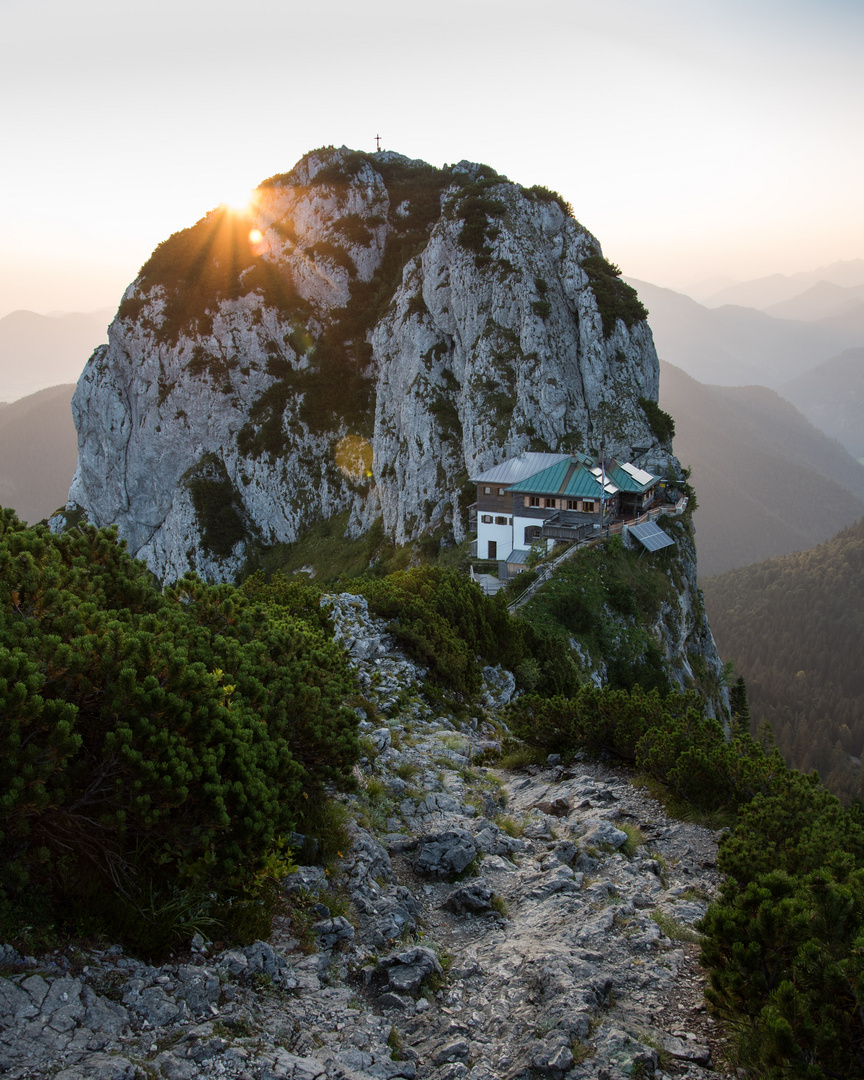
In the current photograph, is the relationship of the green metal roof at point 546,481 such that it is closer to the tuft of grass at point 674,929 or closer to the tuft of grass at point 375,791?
the tuft of grass at point 375,791

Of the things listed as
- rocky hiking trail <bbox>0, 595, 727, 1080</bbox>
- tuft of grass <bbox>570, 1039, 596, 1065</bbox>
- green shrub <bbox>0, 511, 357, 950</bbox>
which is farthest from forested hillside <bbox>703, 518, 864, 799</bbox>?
green shrub <bbox>0, 511, 357, 950</bbox>

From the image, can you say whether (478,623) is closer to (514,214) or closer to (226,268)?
(514,214)

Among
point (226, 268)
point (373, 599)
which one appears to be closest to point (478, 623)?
point (373, 599)

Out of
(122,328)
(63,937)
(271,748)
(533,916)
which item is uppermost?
(122,328)

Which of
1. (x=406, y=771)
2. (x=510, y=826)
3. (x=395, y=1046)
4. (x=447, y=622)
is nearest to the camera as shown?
(x=395, y=1046)

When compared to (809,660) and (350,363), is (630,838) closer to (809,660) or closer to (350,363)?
(350,363)

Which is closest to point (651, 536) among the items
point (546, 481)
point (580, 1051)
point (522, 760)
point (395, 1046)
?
point (546, 481)

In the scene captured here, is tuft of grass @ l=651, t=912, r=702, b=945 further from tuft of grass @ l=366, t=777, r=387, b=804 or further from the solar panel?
the solar panel
